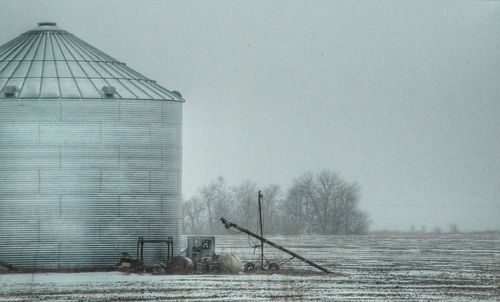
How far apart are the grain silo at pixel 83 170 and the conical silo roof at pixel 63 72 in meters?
0.10

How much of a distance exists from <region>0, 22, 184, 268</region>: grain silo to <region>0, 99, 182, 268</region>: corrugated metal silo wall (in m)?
0.05

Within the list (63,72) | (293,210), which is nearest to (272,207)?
(293,210)

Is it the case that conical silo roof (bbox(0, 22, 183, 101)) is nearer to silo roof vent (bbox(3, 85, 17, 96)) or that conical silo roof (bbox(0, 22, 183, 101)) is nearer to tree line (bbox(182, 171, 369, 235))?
silo roof vent (bbox(3, 85, 17, 96))

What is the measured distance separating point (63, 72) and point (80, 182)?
635cm

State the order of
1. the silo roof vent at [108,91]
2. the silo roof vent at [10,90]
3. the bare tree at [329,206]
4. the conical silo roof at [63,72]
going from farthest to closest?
the bare tree at [329,206]
the conical silo roof at [63,72]
the silo roof vent at [108,91]
the silo roof vent at [10,90]

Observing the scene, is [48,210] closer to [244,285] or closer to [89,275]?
[89,275]

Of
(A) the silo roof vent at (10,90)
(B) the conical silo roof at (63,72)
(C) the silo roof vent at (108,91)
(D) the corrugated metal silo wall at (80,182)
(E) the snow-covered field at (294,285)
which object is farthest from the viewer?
(B) the conical silo roof at (63,72)

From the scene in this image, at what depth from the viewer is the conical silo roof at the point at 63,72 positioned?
56000 millimetres

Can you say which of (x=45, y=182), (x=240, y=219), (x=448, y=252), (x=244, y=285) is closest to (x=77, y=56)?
→ (x=45, y=182)

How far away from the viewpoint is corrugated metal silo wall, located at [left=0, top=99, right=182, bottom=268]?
5416 centimetres

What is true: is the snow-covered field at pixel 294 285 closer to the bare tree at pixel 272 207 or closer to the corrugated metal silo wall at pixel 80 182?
the corrugated metal silo wall at pixel 80 182

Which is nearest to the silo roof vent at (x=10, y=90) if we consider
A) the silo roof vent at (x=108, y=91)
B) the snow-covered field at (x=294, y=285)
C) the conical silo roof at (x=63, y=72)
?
the conical silo roof at (x=63, y=72)

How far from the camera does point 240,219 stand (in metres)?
146

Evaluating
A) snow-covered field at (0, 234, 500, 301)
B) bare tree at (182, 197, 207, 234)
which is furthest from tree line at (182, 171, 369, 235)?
snow-covered field at (0, 234, 500, 301)
